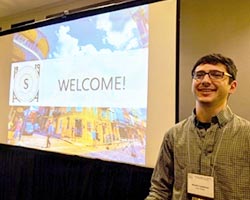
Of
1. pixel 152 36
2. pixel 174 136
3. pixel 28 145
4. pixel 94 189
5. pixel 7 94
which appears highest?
pixel 152 36

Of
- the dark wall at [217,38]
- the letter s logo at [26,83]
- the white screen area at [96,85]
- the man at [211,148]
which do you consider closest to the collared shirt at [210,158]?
the man at [211,148]

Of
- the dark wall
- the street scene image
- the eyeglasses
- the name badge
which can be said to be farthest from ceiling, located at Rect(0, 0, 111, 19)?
the name badge

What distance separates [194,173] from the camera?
145cm

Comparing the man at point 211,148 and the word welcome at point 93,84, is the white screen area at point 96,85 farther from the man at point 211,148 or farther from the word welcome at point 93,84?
the man at point 211,148

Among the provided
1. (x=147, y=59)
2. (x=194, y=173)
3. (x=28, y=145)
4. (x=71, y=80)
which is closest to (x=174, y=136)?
(x=194, y=173)

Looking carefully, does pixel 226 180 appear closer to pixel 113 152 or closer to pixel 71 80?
→ pixel 113 152

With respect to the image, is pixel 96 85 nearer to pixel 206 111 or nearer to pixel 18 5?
pixel 206 111

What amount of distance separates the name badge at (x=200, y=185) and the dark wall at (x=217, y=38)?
1456 mm

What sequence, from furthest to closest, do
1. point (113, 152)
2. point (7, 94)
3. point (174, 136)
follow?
point (7, 94) < point (113, 152) < point (174, 136)

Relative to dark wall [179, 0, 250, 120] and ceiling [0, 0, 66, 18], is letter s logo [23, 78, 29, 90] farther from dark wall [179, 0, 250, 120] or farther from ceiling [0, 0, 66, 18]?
dark wall [179, 0, 250, 120]

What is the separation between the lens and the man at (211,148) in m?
1.35

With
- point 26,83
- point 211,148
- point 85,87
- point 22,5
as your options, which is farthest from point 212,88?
point 22,5

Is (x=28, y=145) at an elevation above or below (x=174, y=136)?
below

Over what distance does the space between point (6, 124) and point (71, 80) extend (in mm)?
1205
